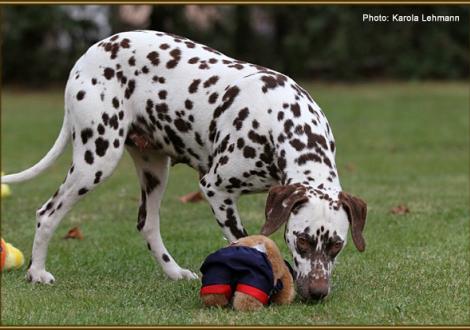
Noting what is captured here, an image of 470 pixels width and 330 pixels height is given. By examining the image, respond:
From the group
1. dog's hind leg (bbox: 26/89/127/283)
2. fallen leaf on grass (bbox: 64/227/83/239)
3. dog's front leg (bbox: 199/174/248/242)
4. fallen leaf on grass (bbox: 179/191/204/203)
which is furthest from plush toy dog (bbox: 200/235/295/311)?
fallen leaf on grass (bbox: 179/191/204/203)

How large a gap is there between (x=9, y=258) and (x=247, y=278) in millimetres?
2426

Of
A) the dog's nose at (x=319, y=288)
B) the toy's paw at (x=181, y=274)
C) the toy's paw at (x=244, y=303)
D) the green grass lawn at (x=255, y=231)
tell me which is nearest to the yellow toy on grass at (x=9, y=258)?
the green grass lawn at (x=255, y=231)

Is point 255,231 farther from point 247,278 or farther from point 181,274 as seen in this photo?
point 247,278

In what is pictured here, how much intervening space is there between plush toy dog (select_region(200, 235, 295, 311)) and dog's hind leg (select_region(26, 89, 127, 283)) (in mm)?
1498

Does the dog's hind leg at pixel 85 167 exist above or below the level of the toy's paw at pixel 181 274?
above

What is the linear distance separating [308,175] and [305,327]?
112 cm

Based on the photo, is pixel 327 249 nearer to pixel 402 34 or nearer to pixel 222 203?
pixel 222 203

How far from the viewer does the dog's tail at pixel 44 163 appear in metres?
7.09

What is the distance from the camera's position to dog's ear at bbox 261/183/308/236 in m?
5.66

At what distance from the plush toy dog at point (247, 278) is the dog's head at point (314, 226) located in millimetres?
127

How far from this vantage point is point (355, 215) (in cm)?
575

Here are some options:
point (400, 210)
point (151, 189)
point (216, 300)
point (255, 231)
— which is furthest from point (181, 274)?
point (400, 210)

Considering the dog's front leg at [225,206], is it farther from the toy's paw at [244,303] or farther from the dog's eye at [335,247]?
the dog's eye at [335,247]

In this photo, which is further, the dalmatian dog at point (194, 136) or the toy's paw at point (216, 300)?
the dalmatian dog at point (194, 136)
